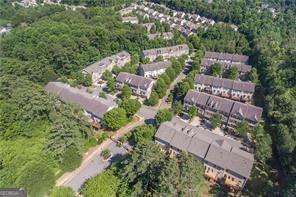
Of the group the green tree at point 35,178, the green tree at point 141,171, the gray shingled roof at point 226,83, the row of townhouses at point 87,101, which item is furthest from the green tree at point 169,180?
the gray shingled roof at point 226,83

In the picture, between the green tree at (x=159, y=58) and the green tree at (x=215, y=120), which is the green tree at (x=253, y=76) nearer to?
the green tree at (x=215, y=120)

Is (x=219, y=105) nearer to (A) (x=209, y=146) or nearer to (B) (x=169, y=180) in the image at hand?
(A) (x=209, y=146)

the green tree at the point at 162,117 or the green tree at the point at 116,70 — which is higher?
the green tree at the point at 162,117

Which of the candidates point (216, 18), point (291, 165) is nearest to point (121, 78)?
point (291, 165)

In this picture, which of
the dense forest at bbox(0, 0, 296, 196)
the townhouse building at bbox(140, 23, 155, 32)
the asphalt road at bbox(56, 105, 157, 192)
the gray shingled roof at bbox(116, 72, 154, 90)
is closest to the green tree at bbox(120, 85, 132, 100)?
the gray shingled roof at bbox(116, 72, 154, 90)

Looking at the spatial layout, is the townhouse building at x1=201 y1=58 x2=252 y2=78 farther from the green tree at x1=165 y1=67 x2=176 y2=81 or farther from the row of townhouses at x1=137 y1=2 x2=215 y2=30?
the row of townhouses at x1=137 y1=2 x2=215 y2=30

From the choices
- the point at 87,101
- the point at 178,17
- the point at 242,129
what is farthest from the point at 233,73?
the point at 178,17

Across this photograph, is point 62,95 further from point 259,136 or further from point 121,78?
point 259,136
